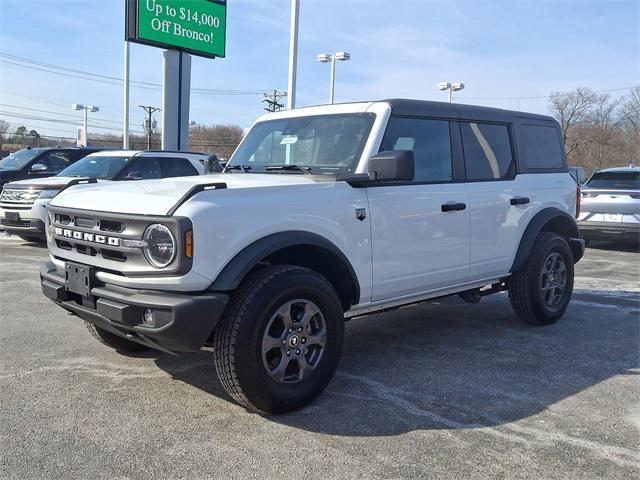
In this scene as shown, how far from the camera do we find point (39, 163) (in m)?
12.4

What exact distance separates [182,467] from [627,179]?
11.1 metres

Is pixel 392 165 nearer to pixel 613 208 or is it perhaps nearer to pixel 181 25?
pixel 613 208

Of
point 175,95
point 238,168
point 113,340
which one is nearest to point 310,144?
point 238,168

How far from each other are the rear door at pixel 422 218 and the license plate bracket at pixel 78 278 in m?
1.87

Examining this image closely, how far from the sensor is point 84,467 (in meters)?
2.86

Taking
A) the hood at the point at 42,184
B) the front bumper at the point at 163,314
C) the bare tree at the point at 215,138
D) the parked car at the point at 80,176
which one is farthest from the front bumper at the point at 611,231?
the bare tree at the point at 215,138

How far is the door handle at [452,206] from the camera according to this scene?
4.55m

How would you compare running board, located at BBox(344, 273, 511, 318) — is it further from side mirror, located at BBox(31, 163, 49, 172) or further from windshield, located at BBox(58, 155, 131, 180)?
side mirror, located at BBox(31, 163, 49, 172)

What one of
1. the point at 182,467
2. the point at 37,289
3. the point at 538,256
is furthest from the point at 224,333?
the point at 37,289

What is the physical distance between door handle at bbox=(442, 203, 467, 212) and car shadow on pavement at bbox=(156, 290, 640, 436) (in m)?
1.20

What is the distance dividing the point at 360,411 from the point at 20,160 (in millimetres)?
11888

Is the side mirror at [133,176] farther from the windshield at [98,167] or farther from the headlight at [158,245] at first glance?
the headlight at [158,245]

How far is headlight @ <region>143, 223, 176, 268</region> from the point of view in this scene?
10.4 ft

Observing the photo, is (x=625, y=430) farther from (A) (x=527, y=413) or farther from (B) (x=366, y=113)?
(B) (x=366, y=113)
